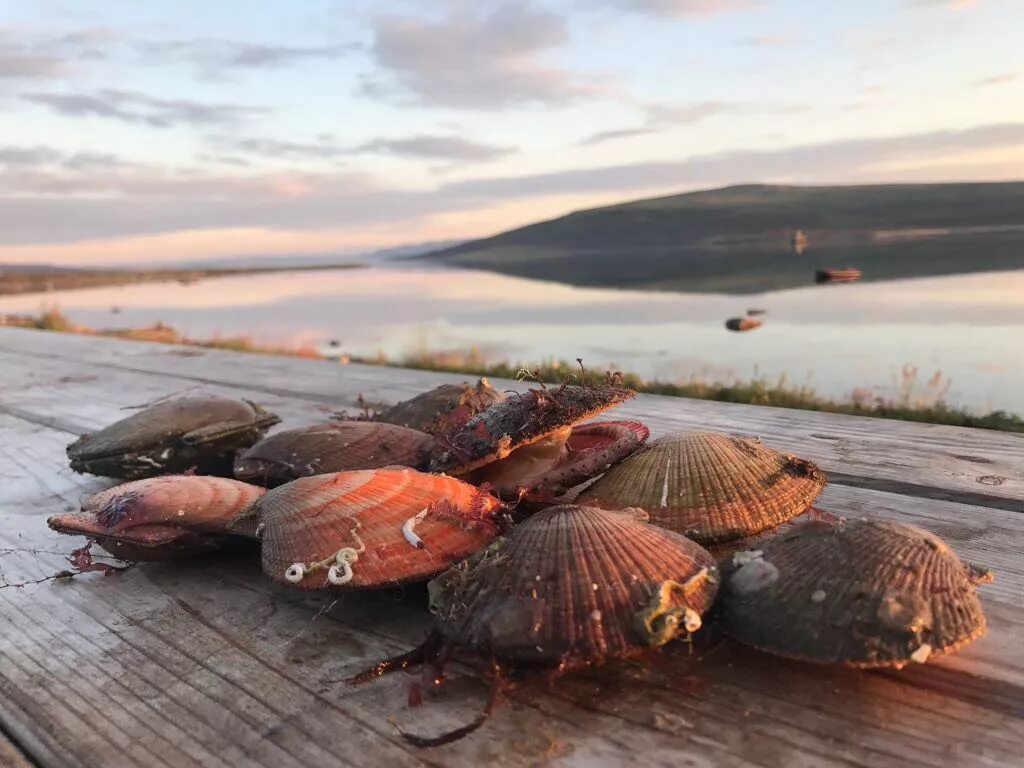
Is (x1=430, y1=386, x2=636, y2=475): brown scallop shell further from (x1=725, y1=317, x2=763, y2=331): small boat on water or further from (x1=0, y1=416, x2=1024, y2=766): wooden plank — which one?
(x1=725, y1=317, x2=763, y2=331): small boat on water

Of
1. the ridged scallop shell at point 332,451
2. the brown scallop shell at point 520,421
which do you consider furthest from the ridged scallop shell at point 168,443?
the brown scallop shell at point 520,421

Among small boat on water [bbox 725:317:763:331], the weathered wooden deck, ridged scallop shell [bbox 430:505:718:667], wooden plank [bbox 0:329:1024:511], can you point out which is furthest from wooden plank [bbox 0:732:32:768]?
small boat on water [bbox 725:317:763:331]

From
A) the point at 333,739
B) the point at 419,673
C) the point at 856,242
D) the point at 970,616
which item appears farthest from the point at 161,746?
the point at 856,242

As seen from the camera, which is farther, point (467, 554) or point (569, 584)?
point (467, 554)

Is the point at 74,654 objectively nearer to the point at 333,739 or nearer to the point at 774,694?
the point at 333,739

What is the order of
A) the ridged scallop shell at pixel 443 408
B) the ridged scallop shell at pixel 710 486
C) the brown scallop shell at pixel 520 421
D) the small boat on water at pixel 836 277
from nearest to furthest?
the ridged scallop shell at pixel 710 486
the brown scallop shell at pixel 520 421
the ridged scallop shell at pixel 443 408
the small boat on water at pixel 836 277

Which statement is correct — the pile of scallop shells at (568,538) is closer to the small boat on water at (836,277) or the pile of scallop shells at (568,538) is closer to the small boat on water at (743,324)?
the small boat on water at (743,324)
